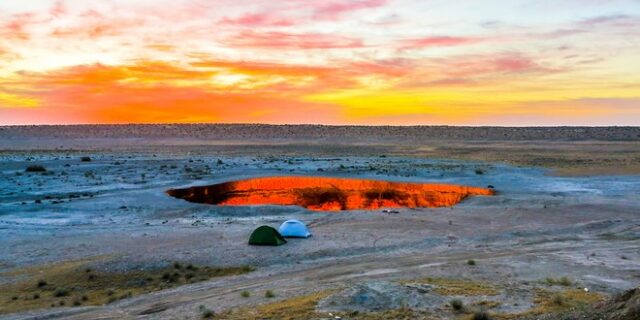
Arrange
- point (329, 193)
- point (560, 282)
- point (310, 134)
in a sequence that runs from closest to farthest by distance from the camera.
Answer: point (560, 282) < point (329, 193) < point (310, 134)

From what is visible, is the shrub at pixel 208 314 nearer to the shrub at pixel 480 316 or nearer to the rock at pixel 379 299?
the rock at pixel 379 299

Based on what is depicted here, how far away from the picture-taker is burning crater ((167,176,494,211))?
35406 mm

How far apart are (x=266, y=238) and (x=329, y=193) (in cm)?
1787

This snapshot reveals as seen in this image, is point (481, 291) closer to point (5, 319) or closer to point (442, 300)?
point (442, 300)

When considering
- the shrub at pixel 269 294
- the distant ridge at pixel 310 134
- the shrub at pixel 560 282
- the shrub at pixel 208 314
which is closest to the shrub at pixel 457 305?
the shrub at pixel 560 282

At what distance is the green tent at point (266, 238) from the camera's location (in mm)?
21750

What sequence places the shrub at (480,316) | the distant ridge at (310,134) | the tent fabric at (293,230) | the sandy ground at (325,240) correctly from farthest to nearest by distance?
the distant ridge at (310,134) → the tent fabric at (293,230) → the sandy ground at (325,240) → the shrub at (480,316)

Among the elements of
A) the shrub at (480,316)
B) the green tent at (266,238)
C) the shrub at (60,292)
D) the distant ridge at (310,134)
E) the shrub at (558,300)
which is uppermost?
the distant ridge at (310,134)

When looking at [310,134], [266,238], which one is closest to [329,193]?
[266,238]

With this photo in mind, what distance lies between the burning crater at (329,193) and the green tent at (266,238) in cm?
1103

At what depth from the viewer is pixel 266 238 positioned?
71.6ft

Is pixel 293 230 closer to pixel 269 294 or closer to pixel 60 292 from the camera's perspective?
pixel 269 294

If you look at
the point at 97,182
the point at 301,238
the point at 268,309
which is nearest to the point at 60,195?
the point at 97,182

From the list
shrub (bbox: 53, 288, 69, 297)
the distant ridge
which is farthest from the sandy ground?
the distant ridge
